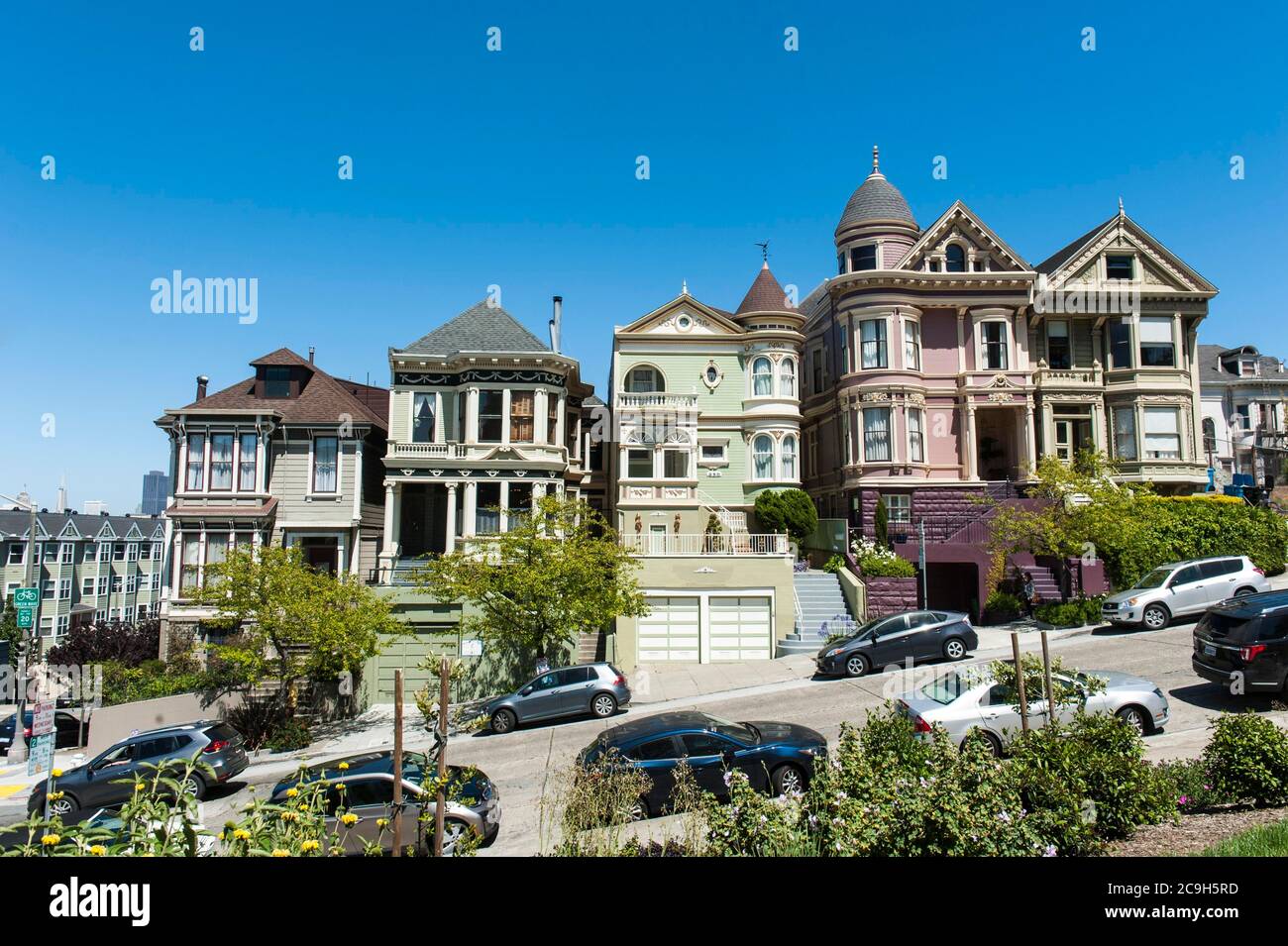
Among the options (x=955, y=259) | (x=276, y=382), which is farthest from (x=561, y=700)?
(x=955, y=259)

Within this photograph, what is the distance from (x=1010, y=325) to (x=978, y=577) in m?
12.5

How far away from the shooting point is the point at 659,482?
3241 centimetres

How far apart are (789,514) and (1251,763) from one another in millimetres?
21996

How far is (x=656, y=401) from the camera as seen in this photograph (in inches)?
1303

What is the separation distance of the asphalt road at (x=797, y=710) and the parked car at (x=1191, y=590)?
1.51 feet

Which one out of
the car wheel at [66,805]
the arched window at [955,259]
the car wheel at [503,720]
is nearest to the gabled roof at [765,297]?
the arched window at [955,259]

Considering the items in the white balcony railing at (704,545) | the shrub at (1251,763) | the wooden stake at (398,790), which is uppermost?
the white balcony railing at (704,545)

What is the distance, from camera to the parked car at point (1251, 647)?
13.8 meters

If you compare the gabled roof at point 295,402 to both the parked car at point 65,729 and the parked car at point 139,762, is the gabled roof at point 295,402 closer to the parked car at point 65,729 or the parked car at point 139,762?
the parked car at point 65,729

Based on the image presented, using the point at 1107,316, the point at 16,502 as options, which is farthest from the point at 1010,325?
the point at 16,502

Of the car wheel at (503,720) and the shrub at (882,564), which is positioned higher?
the shrub at (882,564)

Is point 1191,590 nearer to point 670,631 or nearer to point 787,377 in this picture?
point 670,631

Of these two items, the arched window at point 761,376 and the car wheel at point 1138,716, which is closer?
the car wheel at point 1138,716
